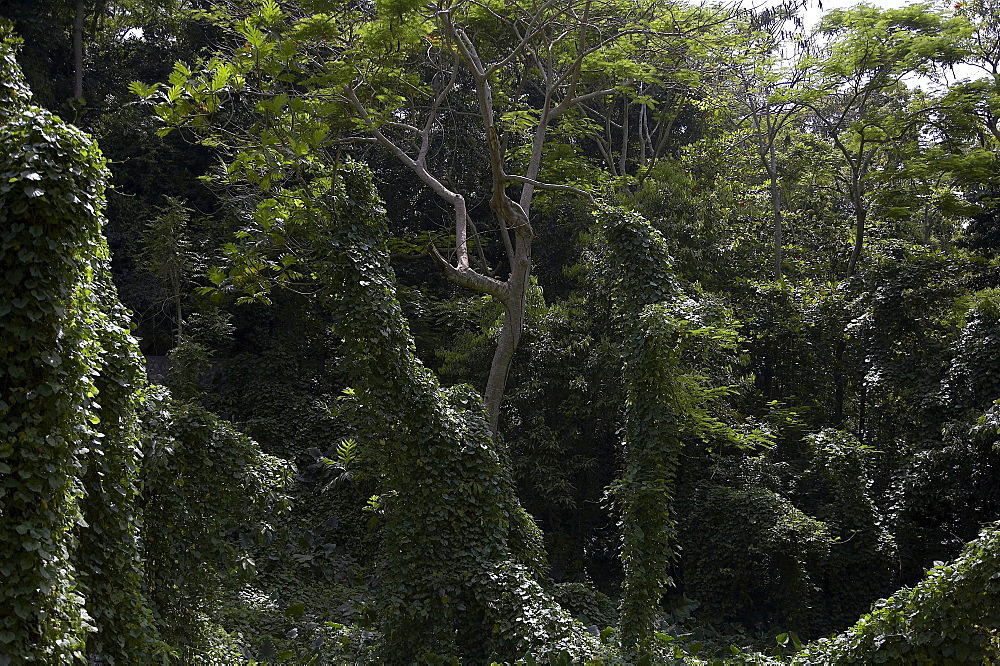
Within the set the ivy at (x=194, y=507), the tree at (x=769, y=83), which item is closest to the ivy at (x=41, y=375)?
the ivy at (x=194, y=507)

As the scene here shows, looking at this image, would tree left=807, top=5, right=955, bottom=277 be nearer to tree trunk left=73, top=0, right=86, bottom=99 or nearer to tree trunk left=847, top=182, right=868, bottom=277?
tree trunk left=847, top=182, right=868, bottom=277

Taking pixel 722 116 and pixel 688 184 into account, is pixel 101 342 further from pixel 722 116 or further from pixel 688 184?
pixel 722 116

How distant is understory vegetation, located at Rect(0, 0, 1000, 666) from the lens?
15.3 feet

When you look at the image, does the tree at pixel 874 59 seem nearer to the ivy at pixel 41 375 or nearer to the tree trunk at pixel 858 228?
the tree trunk at pixel 858 228

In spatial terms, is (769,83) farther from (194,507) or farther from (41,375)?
(41,375)

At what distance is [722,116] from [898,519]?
759cm

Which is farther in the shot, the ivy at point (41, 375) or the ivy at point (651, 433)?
the ivy at point (651, 433)

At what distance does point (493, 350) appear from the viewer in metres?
10.5

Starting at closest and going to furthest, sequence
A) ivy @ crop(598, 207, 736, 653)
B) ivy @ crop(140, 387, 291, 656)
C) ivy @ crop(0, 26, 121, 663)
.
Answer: ivy @ crop(0, 26, 121, 663) → ivy @ crop(140, 387, 291, 656) → ivy @ crop(598, 207, 736, 653)

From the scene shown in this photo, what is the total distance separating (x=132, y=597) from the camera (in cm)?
473

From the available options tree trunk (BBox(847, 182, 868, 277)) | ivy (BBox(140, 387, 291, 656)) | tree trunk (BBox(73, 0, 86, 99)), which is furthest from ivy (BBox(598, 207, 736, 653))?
tree trunk (BBox(73, 0, 86, 99))

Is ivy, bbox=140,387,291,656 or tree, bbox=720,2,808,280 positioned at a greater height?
tree, bbox=720,2,808,280

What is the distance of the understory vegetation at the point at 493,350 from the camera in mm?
4656

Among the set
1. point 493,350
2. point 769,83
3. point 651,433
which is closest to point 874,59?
point 769,83
